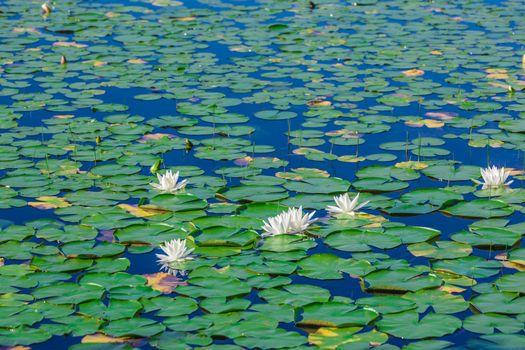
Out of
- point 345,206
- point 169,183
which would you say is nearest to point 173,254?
point 169,183

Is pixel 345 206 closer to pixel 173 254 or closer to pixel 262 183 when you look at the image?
pixel 262 183

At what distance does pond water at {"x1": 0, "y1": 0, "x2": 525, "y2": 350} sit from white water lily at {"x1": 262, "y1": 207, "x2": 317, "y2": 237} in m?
0.05

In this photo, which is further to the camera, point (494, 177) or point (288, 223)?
point (494, 177)

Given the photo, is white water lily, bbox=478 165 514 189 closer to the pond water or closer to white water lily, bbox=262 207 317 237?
the pond water

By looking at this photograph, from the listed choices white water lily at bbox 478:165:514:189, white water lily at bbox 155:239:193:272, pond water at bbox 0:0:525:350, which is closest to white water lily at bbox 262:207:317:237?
pond water at bbox 0:0:525:350

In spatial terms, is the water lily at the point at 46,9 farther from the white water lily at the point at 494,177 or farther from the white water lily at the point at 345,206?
the white water lily at the point at 494,177

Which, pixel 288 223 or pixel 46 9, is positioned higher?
pixel 46 9

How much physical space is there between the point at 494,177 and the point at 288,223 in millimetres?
1588

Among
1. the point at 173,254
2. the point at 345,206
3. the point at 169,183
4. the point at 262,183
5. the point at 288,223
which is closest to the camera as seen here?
the point at 173,254

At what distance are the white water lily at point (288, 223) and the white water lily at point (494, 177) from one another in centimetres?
140

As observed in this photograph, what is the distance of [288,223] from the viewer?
516 cm

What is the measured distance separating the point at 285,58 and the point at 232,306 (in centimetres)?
548

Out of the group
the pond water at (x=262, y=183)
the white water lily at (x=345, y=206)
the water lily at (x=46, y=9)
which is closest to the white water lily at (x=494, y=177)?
the pond water at (x=262, y=183)

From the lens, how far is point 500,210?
→ 5.51 meters
